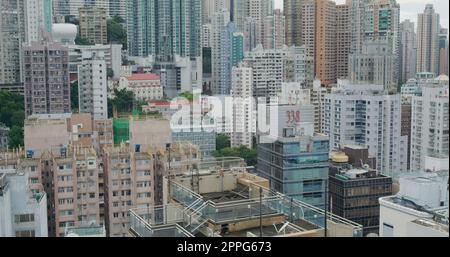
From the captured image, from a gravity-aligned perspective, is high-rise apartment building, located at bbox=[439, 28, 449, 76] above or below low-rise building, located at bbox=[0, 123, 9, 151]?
above

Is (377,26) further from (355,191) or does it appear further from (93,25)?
(93,25)

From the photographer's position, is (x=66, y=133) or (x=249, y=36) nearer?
(x=66, y=133)

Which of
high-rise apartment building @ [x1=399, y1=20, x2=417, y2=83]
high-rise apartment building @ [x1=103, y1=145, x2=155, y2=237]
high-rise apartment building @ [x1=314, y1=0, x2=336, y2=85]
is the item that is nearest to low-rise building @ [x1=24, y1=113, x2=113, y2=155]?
high-rise apartment building @ [x1=103, y1=145, x2=155, y2=237]

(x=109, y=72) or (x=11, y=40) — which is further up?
(x=11, y=40)

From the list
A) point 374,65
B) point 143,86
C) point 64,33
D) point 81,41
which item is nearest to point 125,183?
point 374,65

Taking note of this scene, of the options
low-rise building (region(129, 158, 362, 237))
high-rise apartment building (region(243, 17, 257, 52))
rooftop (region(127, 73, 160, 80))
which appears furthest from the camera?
high-rise apartment building (region(243, 17, 257, 52))

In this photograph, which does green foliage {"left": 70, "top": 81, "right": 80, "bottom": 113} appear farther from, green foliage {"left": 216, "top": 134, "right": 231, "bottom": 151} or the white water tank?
green foliage {"left": 216, "top": 134, "right": 231, "bottom": 151}
